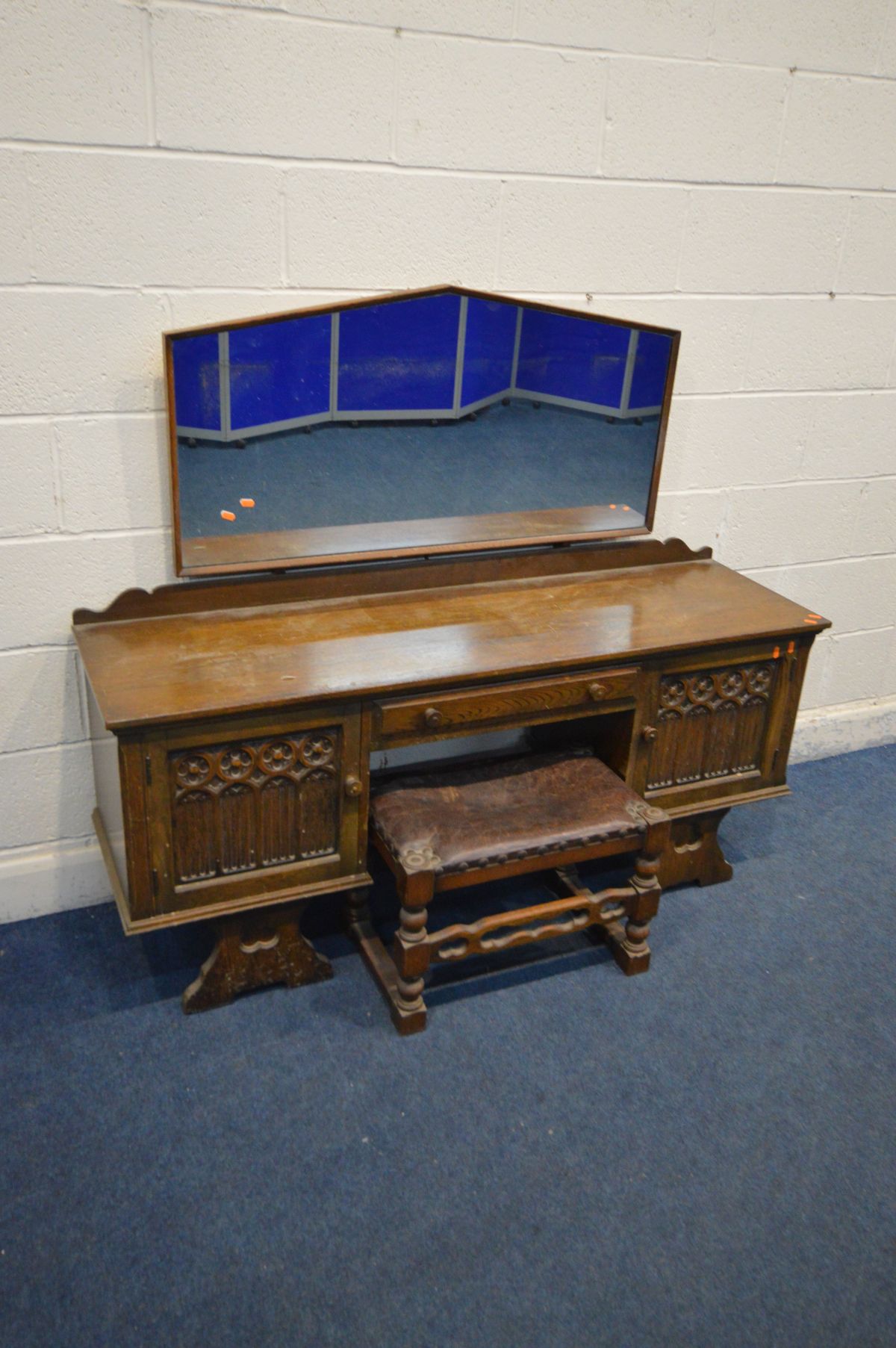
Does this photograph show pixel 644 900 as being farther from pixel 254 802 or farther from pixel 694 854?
pixel 254 802

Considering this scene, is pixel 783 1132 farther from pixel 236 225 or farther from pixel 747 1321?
pixel 236 225

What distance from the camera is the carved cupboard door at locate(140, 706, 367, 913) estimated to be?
1.88 metres

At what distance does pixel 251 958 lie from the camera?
7.07 ft

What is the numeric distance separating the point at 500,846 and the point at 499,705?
26 cm

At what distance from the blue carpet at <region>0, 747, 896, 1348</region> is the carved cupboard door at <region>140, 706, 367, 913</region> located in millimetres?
318

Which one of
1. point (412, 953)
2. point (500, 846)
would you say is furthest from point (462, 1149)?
point (500, 846)

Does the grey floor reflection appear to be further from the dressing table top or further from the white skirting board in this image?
the white skirting board

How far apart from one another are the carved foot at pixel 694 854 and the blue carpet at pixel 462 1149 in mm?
108

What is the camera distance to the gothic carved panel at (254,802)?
1.90 meters

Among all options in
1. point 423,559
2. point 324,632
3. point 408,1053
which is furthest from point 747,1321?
point 423,559

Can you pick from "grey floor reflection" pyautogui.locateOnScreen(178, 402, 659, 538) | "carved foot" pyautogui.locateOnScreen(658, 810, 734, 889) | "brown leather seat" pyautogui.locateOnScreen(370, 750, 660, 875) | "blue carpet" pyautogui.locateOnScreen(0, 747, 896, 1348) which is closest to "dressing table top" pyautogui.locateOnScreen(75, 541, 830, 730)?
"grey floor reflection" pyautogui.locateOnScreen(178, 402, 659, 538)

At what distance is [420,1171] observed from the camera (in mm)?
1854

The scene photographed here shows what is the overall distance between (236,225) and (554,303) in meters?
0.67

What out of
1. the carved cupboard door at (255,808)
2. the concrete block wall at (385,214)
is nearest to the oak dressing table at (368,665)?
the carved cupboard door at (255,808)
